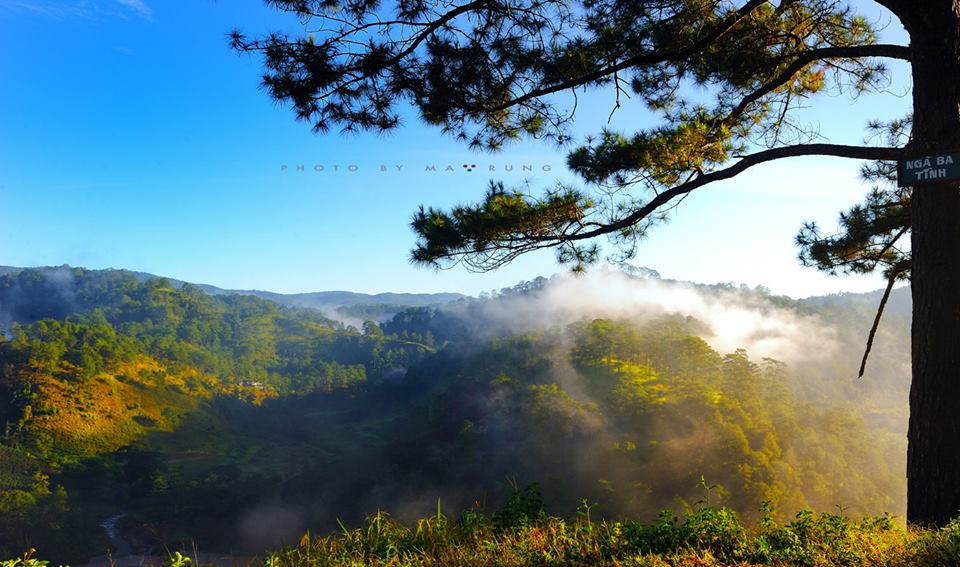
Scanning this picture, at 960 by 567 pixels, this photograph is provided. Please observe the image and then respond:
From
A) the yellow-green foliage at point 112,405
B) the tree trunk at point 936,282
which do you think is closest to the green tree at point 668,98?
the tree trunk at point 936,282

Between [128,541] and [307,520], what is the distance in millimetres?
10301

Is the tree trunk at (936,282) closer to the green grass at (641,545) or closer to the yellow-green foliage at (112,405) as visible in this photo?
the green grass at (641,545)

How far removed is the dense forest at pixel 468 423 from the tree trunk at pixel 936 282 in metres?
0.63

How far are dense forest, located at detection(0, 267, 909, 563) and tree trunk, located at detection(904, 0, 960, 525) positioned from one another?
63 cm

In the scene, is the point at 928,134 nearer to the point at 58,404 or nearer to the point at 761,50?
the point at 761,50

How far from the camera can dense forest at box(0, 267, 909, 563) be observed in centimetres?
2933

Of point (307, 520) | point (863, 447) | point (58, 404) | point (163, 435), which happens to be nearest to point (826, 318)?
point (863, 447)

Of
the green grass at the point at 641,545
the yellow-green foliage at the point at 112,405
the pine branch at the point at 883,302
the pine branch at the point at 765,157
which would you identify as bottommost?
the yellow-green foliage at the point at 112,405

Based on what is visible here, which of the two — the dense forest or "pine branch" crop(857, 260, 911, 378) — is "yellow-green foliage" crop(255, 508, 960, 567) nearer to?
the dense forest

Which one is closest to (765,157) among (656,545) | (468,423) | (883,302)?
(883,302)

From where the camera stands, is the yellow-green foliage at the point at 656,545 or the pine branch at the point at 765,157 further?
the pine branch at the point at 765,157

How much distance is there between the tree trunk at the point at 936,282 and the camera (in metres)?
3.54

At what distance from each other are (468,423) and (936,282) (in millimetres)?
36298

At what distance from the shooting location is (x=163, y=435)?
54188mm
